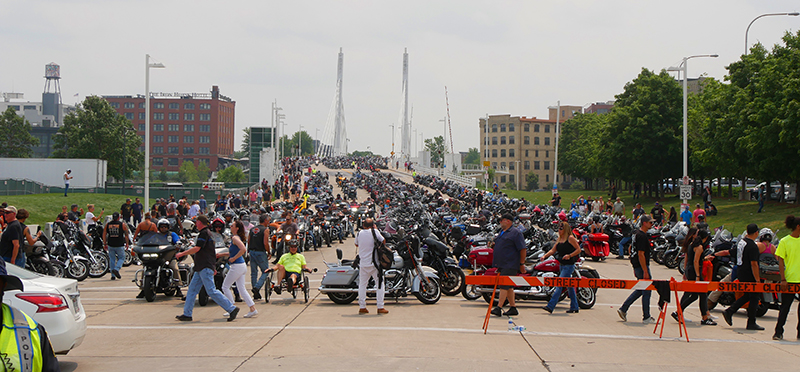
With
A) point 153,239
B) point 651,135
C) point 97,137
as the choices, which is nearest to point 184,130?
point 97,137

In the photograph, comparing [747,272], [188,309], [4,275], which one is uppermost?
[4,275]

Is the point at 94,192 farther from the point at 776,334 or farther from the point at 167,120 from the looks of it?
the point at 167,120

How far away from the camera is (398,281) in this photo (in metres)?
11.8

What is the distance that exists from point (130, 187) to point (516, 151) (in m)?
93.0

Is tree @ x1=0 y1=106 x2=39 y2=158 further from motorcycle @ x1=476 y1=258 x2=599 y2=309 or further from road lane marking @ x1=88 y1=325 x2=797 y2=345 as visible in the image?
motorcycle @ x1=476 y1=258 x2=599 y2=309

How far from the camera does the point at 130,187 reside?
55.0 m

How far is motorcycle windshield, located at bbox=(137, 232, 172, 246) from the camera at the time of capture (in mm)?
12305

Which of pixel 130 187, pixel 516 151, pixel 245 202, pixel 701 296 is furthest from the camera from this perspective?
pixel 516 151

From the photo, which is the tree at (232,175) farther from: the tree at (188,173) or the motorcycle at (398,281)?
the motorcycle at (398,281)

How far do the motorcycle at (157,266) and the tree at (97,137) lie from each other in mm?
67205

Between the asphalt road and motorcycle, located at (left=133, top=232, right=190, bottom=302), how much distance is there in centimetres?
39

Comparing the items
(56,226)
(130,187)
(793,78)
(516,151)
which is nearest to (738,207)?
(793,78)

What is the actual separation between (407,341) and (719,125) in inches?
1428

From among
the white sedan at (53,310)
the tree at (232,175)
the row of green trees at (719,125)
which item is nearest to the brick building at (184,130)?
the tree at (232,175)
